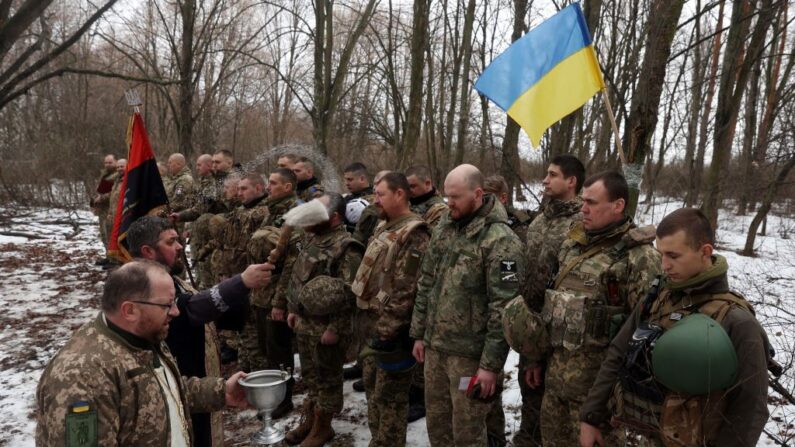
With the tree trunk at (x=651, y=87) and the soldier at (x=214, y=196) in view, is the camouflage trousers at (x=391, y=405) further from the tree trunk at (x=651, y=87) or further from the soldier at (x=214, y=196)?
the soldier at (x=214, y=196)

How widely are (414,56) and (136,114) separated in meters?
5.34

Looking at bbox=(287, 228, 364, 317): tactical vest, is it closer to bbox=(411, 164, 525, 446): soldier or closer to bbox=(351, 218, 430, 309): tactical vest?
bbox=(351, 218, 430, 309): tactical vest

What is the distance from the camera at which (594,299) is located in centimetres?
282

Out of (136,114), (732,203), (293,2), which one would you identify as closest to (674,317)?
(136,114)

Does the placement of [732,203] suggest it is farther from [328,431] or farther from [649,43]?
[328,431]

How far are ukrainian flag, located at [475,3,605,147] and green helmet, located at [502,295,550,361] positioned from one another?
1.80 metres

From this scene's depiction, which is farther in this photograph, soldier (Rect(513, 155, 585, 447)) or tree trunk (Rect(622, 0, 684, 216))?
tree trunk (Rect(622, 0, 684, 216))

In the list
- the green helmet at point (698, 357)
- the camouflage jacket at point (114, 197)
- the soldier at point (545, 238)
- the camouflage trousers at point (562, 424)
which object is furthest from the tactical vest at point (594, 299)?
the camouflage jacket at point (114, 197)

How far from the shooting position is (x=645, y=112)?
433 cm

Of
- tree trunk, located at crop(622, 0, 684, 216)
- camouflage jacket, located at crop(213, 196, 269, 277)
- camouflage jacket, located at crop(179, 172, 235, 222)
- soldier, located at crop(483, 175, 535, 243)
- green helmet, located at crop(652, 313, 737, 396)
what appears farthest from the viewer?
camouflage jacket, located at crop(179, 172, 235, 222)

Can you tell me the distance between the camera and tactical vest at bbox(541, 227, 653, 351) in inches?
109

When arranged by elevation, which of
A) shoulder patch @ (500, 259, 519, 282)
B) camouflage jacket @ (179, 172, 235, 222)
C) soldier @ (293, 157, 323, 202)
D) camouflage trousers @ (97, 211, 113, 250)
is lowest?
camouflage trousers @ (97, 211, 113, 250)

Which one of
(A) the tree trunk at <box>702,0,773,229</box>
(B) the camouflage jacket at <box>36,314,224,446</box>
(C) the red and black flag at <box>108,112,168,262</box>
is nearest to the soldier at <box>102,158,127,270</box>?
(C) the red and black flag at <box>108,112,168,262</box>

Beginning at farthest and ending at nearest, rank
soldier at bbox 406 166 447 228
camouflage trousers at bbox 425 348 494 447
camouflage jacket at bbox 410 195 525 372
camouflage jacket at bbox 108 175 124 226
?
camouflage jacket at bbox 108 175 124 226 → soldier at bbox 406 166 447 228 → camouflage trousers at bbox 425 348 494 447 → camouflage jacket at bbox 410 195 525 372
